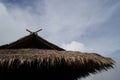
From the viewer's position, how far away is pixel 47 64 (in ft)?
31.8

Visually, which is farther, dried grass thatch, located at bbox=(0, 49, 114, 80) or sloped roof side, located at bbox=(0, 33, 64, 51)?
sloped roof side, located at bbox=(0, 33, 64, 51)

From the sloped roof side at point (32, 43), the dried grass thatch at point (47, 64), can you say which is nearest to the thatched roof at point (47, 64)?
the dried grass thatch at point (47, 64)

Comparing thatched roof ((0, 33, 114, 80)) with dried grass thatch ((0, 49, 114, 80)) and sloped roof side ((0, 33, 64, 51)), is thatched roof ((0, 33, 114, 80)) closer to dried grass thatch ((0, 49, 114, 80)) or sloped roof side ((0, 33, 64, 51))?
dried grass thatch ((0, 49, 114, 80))

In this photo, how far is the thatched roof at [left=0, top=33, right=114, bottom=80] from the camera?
961cm

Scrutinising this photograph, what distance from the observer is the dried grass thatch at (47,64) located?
9.60 meters

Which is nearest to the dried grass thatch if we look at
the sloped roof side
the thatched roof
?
the thatched roof

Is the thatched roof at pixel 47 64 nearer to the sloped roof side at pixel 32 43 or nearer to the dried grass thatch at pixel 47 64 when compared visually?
the dried grass thatch at pixel 47 64

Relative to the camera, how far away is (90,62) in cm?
1014

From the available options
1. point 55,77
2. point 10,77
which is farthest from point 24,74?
point 55,77

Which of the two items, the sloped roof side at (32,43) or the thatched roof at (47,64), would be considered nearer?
the thatched roof at (47,64)

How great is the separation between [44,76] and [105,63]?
226 centimetres

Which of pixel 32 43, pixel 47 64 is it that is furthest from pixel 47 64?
pixel 32 43

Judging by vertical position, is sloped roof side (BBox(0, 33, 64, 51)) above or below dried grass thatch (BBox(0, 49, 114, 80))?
above

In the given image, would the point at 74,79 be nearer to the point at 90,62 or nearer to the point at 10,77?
the point at 90,62
